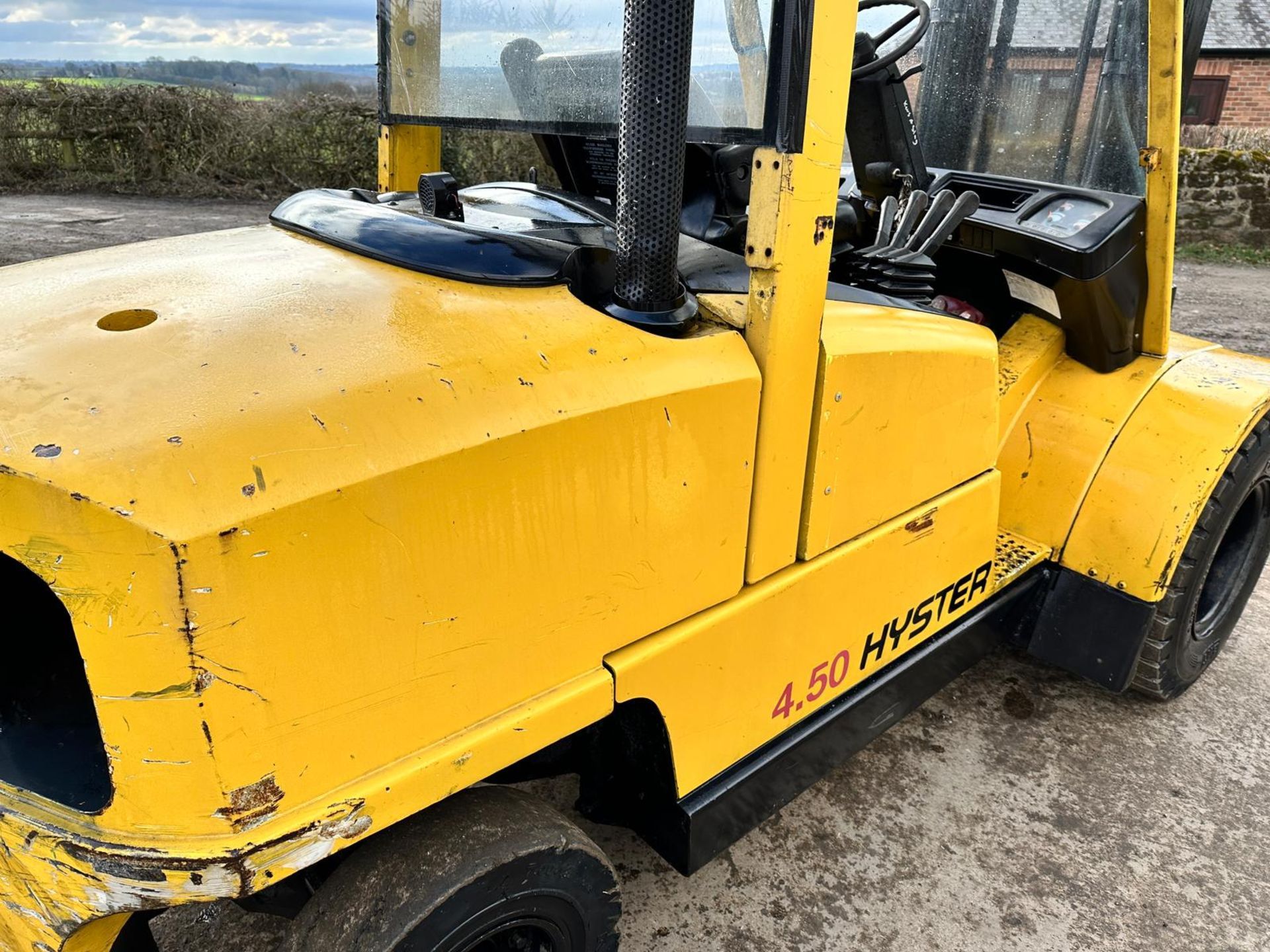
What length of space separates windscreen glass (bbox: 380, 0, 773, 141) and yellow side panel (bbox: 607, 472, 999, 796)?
871 mm

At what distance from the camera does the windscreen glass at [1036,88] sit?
8.00 feet

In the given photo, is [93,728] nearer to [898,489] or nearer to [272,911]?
[272,911]

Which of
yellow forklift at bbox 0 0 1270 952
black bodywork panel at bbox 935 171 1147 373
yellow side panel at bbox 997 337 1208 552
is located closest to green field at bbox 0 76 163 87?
yellow forklift at bbox 0 0 1270 952

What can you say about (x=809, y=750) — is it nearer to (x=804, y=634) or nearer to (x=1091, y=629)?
(x=804, y=634)

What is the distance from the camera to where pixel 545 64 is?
194cm

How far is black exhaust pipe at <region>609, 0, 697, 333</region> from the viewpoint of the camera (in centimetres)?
131

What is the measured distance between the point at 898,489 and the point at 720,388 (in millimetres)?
670

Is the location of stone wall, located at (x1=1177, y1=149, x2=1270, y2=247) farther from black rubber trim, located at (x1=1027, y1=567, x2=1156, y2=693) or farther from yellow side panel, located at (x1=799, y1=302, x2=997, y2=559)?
yellow side panel, located at (x1=799, y1=302, x2=997, y2=559)

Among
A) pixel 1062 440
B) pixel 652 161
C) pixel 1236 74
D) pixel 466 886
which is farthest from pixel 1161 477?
pixel 1236 74

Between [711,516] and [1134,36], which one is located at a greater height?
[1134,36]

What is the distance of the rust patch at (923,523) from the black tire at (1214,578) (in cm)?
104

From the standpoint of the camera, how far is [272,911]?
1600 mm

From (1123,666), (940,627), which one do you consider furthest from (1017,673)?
(940,627)

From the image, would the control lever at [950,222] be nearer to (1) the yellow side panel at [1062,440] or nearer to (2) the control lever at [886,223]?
(2) the control lever at [886,223]
